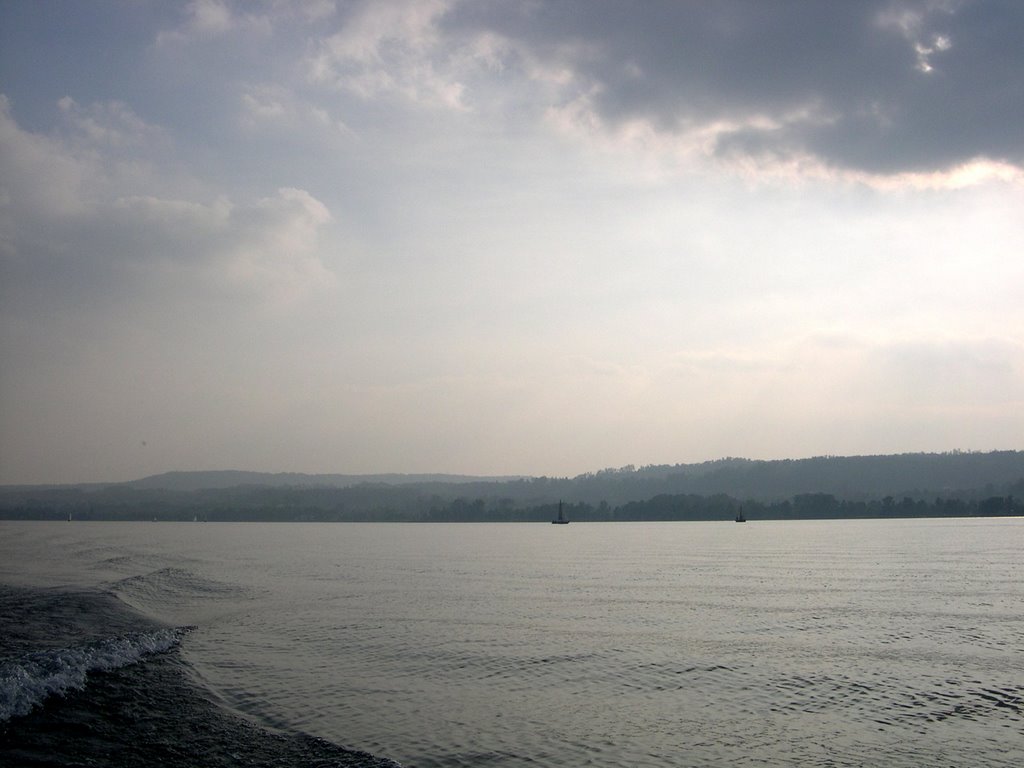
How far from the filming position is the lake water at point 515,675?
1903cm

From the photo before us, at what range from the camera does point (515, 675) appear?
27672mm

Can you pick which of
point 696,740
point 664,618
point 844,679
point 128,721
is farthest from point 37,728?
point 664,618

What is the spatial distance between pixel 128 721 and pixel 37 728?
217cm

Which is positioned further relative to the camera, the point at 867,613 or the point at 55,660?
the point at 867,613

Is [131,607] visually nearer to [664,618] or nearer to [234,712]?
[234,712]

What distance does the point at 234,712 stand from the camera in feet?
73.2

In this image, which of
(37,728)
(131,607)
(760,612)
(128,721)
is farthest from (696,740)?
(131,607)

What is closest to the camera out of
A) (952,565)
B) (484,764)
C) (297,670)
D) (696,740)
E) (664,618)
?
(484,764)

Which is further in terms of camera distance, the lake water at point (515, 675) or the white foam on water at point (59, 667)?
the white foam on water at point (59, 667)

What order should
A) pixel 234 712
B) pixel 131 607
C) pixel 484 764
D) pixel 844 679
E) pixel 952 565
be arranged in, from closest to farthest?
pixel 484 764
pixel 234 712
pixel 844 679
pixel 131 607
pixel 952 565

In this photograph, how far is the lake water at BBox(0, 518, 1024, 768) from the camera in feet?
62.4

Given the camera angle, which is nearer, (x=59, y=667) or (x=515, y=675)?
(x=59, y=667)

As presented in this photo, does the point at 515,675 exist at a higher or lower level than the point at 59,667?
lower

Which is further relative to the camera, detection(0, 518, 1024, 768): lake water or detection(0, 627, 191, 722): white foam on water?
detection(0, 627, 191, 722): white foam on water
